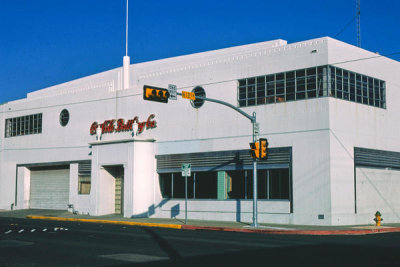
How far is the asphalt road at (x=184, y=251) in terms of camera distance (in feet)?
42.2

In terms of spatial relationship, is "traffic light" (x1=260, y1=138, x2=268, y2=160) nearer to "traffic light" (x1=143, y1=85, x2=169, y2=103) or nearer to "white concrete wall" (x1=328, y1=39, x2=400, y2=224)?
"white concrete wall" (x1=328, y1=39, x2=400, y2=224)

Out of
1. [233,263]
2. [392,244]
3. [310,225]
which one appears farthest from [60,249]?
[310,225]

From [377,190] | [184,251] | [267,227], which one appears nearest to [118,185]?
[267,227]

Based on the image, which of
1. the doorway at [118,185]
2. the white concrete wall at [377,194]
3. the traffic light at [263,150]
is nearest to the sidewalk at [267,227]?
the white concrete wall at [377,194]

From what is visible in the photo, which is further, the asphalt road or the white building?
the white building

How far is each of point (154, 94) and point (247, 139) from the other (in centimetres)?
942

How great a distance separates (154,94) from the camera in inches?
820

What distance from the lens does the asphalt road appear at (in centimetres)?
1285

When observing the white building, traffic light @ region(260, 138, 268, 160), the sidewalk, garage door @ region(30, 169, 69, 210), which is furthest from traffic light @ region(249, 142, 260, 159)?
garage door @ region(30, 169, 69, 210)

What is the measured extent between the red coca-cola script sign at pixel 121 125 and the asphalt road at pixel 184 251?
1424cm

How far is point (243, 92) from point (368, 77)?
6.86 m

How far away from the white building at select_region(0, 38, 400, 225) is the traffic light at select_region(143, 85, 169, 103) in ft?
29.0

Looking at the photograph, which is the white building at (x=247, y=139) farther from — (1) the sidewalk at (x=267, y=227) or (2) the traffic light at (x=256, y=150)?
(2) the traffic light at (x=256, y=150)

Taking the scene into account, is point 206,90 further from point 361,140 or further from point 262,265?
point 262,265
